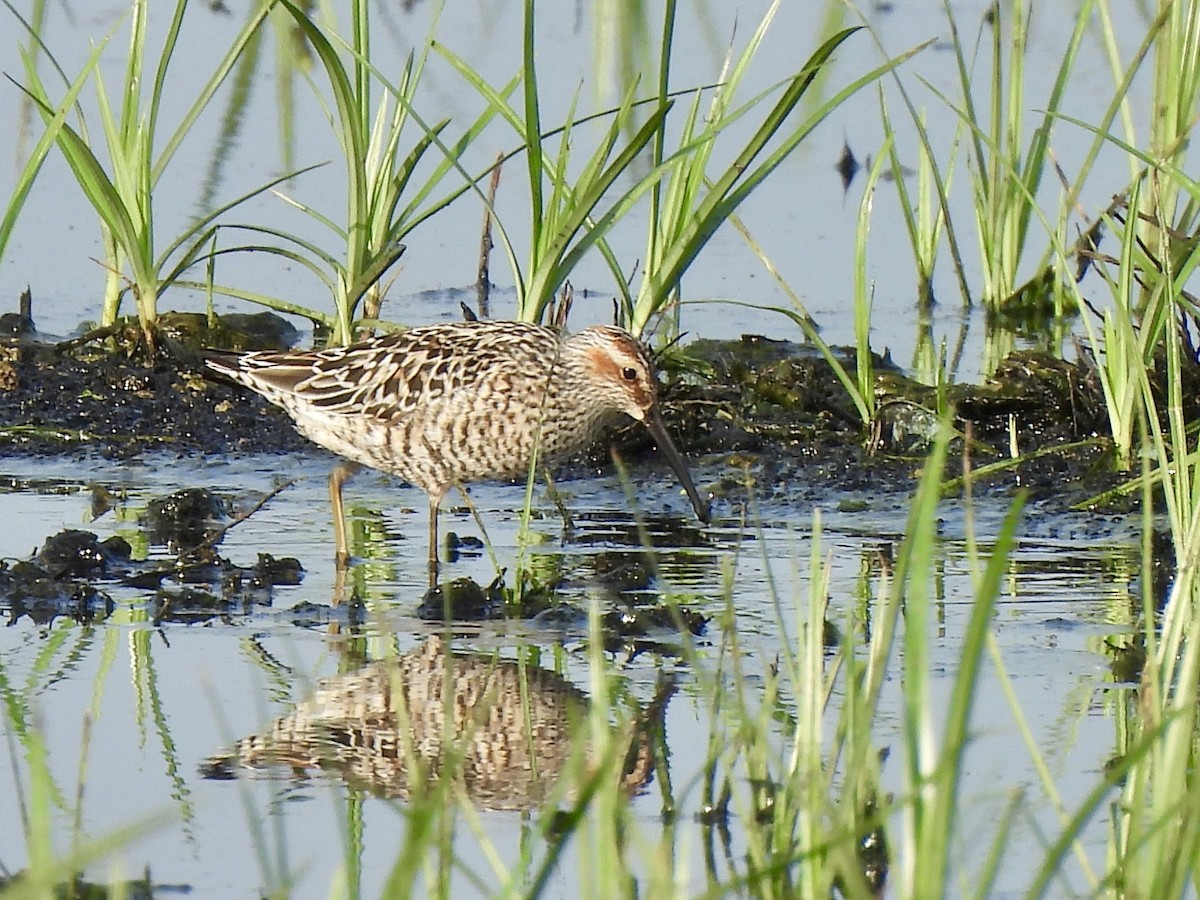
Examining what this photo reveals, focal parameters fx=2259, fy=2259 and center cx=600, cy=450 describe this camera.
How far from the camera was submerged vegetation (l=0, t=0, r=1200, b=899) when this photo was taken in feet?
11.5

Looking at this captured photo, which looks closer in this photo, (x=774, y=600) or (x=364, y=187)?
(x=774, y=600)

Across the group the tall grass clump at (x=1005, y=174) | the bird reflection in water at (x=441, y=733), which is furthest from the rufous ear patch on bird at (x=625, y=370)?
the tall grass clump at (x=1005, y=174)

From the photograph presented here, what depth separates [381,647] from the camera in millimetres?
Result: 6285

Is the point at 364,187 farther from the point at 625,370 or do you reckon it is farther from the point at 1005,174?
the point at 1005,174

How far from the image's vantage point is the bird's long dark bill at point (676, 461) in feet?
25.3

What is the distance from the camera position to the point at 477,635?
6426 millimetres

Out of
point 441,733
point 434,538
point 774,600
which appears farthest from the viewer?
point 434,538

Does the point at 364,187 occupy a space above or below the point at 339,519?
above

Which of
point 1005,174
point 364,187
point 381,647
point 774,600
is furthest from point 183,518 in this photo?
point 1005,174

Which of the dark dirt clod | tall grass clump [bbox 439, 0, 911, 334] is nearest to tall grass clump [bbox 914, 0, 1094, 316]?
tall grass clump [bbox 439, 0, 911, 334]

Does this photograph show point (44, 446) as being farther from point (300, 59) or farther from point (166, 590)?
point (300, 59)

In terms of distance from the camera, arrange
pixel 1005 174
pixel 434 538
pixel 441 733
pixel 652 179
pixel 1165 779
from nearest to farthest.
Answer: pixel 1165 779 < pixel 441 733 < pixel 434 538 < pixel 652 179 < pixel 1005 174

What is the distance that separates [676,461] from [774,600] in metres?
3.42

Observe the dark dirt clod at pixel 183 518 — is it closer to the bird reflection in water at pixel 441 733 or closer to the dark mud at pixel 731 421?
the dark mud at pixel 731 421
